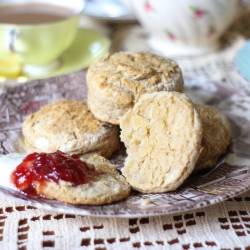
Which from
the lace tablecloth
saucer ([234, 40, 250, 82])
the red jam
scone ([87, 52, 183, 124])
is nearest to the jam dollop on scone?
the red jam

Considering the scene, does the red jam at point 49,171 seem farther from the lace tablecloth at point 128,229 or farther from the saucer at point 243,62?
the saucer at point 243,62

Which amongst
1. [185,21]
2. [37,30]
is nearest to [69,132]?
[37,30]

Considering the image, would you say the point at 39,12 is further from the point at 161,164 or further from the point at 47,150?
the point at 161,164

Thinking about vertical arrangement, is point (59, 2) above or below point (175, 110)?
above

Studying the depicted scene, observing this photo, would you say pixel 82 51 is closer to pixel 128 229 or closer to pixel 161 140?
pixel 161 140

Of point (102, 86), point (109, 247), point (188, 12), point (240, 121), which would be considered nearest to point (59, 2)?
point (188, 12)

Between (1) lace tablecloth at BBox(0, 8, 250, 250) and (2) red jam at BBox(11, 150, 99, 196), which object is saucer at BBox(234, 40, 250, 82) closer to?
(1) lace tablecloth at BBox(0, 8, 250, 250)

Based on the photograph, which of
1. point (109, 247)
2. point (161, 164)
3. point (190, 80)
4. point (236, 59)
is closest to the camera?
point (109, 247)
